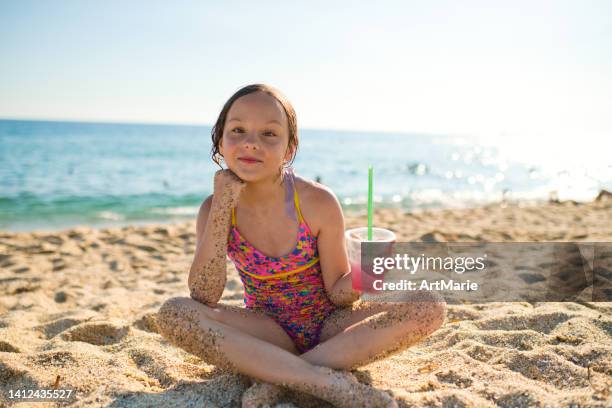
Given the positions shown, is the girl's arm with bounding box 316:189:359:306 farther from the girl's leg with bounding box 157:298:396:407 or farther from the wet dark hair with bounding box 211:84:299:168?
the girl's leg with bounding box 157:298:396:407

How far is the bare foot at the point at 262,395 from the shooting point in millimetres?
1877

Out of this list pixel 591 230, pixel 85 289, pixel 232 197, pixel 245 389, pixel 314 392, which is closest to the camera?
pixel 314 392

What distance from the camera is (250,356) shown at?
2.00 meters

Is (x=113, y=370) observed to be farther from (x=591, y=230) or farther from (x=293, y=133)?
→ (x=591, y=230)

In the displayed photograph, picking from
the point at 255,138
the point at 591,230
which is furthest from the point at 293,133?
the point at 591,230

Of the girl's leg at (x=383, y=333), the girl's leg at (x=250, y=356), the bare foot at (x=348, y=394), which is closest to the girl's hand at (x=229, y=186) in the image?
the girl's leg at (x=250, y=356)

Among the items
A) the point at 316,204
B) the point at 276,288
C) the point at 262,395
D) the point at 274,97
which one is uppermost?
the point at 274,97

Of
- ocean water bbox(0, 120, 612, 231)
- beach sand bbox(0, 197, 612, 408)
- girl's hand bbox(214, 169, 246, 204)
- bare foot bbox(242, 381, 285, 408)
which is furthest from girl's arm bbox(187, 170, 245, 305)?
ocean water bbox(0, 120, 612, 231)

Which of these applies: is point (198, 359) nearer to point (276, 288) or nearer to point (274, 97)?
point (276, 288)

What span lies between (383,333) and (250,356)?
0.61m

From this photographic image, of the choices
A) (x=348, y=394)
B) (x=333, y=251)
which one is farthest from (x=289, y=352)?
(x=333, y=251)

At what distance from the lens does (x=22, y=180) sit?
14.0m

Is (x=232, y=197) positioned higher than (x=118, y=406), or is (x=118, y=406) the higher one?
(x=232, y=197)

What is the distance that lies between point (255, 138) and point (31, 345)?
1.85 metres
